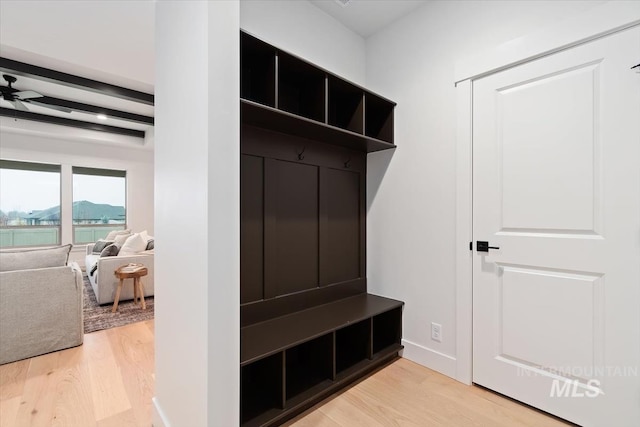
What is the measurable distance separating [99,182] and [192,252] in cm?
709

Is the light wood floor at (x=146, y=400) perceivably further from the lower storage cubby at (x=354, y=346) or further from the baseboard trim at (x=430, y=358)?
the lower storage cubby at (x=354, y=346)

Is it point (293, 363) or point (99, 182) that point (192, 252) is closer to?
point (293, 363)

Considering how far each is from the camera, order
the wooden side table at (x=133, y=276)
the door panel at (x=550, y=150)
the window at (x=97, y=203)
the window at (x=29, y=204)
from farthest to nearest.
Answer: the window at (x=97, y=203) < the window at (x=29, y=204) < the wooden side table at (x=133, y=276) < the door panel at (x=550, y=150)

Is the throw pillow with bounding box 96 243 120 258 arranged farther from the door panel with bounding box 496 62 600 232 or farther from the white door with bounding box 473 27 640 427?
the door panel with bounding box 496 62 600 232

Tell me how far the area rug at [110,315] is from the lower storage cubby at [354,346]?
2483 mm

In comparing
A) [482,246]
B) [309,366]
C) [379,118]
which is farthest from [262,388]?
[379,118]

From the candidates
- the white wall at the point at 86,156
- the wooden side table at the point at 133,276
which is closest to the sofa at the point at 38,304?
the wooden side table at the point at 133,276

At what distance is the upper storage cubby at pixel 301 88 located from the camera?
1.92 metres

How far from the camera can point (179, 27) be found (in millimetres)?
1386

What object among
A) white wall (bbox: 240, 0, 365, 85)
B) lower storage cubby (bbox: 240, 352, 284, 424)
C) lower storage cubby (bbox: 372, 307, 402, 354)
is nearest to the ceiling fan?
white wall (bbox: 240, 0, 365, 85)

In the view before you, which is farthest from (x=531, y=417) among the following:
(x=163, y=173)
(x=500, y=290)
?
(x=163, y=173)

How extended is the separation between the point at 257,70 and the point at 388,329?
2.26 metres

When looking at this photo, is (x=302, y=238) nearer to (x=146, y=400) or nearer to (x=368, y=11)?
(x=146, y=400)

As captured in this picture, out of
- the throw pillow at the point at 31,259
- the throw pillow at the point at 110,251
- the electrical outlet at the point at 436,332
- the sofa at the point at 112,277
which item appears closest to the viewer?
the electrical outlet at the point at 436,332
